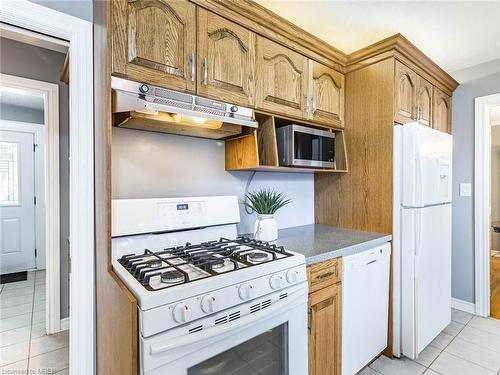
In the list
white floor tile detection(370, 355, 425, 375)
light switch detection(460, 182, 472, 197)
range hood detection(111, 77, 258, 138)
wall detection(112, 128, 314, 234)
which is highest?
range hood detection(111, 77, 258, 138)

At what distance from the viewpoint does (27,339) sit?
2.12 m

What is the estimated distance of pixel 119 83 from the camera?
111 cm

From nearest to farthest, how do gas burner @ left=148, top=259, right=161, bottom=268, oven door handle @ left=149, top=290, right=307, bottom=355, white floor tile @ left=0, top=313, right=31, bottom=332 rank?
oven door handle @ left=149, top=290, right=307, bottom=355, gas burner @ left=148, top=259, right=161, bottom=268, white floor tile @ left=0, top=313, right=31, bottom=332

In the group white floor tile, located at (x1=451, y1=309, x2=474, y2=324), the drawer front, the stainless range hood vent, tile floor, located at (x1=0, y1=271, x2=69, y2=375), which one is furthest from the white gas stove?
white floor tile, located at (x1=451, y1=309, x2=474, y2=324)

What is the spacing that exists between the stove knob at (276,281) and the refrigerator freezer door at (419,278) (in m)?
1.17

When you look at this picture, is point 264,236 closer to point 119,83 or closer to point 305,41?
point 119,83

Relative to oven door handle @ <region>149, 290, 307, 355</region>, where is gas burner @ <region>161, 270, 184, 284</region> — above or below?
above

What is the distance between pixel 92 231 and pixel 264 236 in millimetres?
956

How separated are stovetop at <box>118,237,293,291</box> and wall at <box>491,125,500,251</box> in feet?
18.2

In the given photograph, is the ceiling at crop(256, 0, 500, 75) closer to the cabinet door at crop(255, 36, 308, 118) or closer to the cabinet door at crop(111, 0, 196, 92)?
the cabinet door at crop(255, 36, 308, 118)

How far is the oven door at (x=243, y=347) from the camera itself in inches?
33.3

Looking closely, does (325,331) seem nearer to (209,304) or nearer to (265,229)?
(265,229)

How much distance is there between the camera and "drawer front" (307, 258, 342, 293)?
1382mm

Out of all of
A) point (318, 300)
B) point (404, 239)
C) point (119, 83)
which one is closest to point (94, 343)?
point (318, 300)
